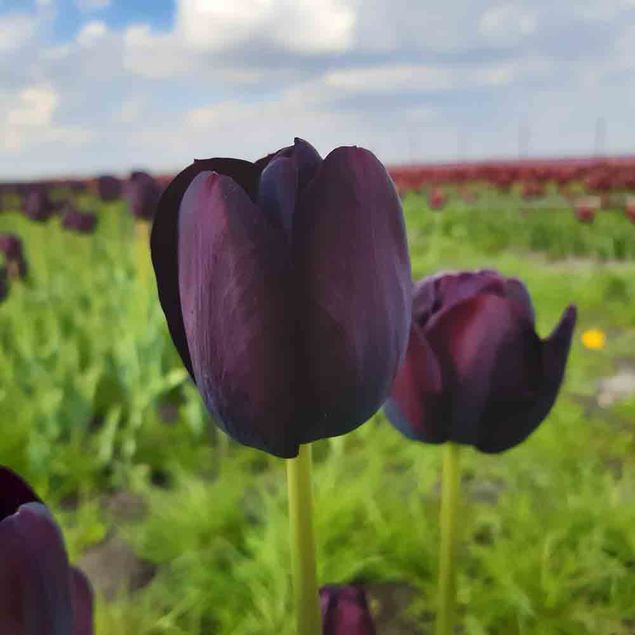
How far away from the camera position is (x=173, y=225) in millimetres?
312

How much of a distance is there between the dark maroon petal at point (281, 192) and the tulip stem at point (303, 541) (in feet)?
0.27

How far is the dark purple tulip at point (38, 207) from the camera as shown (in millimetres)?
2625

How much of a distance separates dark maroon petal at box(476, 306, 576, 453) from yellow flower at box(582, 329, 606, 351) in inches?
79.8

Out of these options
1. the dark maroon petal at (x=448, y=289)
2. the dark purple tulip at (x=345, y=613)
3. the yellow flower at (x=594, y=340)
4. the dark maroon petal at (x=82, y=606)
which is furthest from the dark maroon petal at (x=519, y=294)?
the yellow flower at (x=594, y=340)

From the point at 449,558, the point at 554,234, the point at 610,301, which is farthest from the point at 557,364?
the point at 554,234

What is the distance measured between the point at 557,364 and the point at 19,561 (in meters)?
0.32

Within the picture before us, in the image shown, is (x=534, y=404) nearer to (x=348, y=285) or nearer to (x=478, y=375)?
(x=478, y=375)

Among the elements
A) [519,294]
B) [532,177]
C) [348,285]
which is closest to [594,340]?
[519,294]

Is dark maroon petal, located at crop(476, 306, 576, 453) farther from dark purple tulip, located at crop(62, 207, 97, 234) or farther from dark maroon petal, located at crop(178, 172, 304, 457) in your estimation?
dark purple tulip, located at crop(62, 207, 97, 234)

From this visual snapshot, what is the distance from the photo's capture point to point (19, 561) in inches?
9.8

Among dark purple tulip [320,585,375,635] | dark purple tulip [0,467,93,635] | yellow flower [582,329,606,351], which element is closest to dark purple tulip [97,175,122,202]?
yellow flower [582,329,606,351]

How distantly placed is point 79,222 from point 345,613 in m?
2.37

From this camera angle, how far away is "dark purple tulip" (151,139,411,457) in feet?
0.93

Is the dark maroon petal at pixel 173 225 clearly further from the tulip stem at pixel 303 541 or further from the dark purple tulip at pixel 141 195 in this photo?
the dark purple tulip at pixel 141 195
